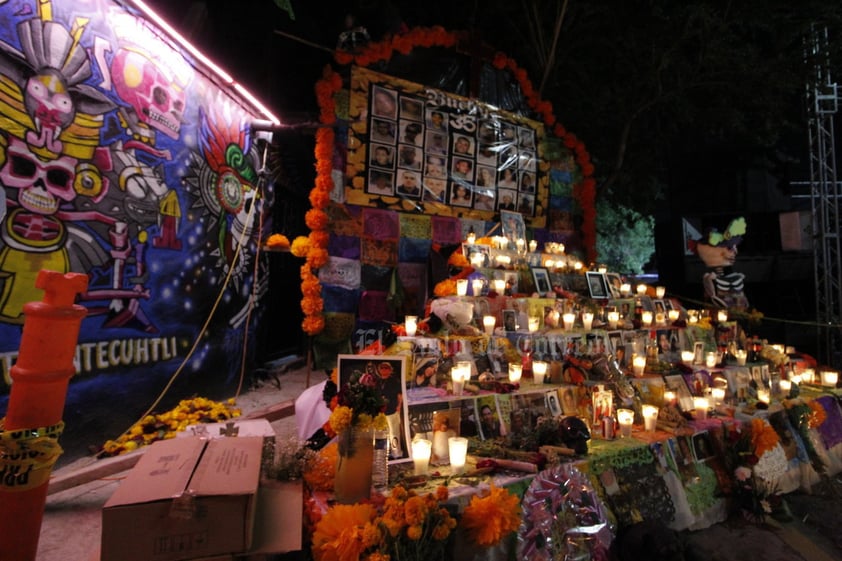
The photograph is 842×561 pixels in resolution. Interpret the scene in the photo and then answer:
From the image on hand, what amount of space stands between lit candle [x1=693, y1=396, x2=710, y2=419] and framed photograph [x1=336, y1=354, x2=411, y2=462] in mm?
2813

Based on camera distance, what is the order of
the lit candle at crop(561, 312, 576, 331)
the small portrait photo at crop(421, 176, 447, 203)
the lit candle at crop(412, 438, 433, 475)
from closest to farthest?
the lit candle at crop(412, 438, 433, 475)
the lit candle at crop(561, 312, 576, 331)
the small portrait photo at crop(421, 176, 447, 203)

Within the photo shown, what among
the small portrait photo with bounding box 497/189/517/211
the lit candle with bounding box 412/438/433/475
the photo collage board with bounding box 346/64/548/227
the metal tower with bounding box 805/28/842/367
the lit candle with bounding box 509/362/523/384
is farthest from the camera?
the metal tower with bounding box 805/28/842/367

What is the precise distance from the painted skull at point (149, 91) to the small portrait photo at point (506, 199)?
5.12m

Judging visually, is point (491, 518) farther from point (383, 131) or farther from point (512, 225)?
point (383, 131)

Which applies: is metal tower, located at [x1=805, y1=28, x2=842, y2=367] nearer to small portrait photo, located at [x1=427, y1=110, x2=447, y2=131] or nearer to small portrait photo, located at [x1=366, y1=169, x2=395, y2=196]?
small portrait photo, located at [x1=427, y1=110, x2=447, y2=131]

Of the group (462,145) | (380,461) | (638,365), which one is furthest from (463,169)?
(380,461)

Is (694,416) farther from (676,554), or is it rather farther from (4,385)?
(4,385)

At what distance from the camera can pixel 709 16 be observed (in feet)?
25.7

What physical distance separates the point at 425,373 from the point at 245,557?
6.48ft

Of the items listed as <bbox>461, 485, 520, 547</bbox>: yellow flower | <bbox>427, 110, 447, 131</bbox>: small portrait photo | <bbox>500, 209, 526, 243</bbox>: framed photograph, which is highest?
<bbox>427, 110, 447, 131</bbox>: small portrait photo

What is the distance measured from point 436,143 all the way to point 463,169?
0.66 metres

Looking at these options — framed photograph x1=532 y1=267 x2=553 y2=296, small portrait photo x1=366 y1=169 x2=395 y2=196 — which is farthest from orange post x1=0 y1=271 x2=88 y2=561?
small portrait photo x1=366 y1=169 x2=395 y2=196

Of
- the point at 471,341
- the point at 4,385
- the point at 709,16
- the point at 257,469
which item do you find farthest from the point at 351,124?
the point at 709,16

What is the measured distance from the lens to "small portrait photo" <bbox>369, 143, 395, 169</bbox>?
21.9ft
